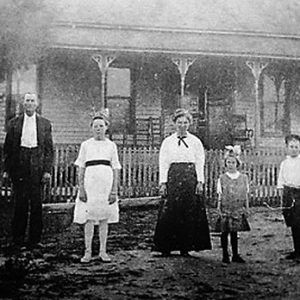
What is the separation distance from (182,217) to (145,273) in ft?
2.69

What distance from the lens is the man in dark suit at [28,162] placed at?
15.4 feet

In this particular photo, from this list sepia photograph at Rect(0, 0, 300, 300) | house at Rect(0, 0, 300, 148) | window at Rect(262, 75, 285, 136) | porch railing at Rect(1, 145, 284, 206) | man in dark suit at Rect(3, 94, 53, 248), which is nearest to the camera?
sepia photograph at Rect(0, 0, 300, 300)

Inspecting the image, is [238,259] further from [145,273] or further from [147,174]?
[147,174]

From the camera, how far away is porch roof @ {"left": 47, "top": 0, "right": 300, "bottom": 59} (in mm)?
10984

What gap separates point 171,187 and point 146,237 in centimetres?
102

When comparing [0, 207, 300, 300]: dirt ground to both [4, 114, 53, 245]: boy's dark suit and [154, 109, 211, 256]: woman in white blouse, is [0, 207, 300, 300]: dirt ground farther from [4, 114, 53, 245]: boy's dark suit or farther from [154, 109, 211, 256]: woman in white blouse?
[4, 114, 53, 245]: boy's dark suit

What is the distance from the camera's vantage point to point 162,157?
172 inches

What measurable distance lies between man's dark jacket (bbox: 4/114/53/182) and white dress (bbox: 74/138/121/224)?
0.69 metres

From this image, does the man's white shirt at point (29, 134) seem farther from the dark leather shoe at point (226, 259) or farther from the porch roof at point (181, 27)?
the porch roof at point (181, 27)

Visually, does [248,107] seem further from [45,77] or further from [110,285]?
[110,285]

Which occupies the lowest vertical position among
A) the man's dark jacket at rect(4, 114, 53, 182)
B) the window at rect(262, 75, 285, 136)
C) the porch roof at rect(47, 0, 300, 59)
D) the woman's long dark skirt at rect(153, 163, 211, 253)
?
the woman's long dark skirt at rect(153, 163, 211, 253)

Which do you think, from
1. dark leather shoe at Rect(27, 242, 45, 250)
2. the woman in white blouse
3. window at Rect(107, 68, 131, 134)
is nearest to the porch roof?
window at Rect(107, 68, 131, 134)

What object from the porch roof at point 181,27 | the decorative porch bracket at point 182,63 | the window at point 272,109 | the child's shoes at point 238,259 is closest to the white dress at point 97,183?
the child's shoes at point 238,259

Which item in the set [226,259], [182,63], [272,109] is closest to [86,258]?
[226,259]
